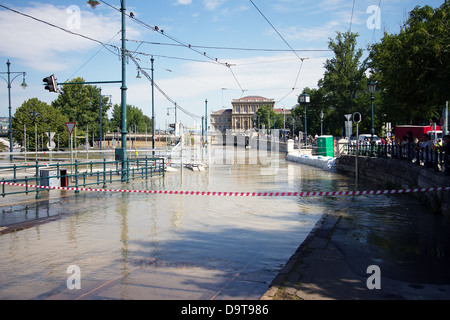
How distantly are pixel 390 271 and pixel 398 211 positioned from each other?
617 centimetres

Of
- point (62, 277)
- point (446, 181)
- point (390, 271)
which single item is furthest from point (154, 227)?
point (446, 181)

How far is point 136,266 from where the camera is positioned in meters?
6.78

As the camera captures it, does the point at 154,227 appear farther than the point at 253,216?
No

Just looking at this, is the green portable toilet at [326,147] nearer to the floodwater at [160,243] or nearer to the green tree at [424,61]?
the green tree at [424,61]

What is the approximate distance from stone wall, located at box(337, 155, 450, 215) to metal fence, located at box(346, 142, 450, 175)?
0.23m

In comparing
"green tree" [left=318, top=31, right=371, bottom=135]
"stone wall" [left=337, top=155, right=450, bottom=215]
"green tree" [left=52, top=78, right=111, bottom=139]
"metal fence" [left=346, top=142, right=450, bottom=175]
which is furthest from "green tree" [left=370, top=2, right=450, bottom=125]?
"green tree" [left=52, top=78, right=111, bottom=139]

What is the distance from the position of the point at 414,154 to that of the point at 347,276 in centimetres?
1103

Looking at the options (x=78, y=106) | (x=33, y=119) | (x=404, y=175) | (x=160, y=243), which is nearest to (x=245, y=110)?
(x=78, y=106)

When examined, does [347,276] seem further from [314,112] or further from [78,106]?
[78,106]

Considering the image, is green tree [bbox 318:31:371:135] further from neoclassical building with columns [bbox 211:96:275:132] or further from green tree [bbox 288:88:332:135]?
neoclassical building with columns [bbox 211:96:275:132]

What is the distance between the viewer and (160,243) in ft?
27.6

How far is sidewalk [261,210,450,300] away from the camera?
523 centimetres

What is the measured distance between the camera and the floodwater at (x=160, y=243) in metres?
5.80
